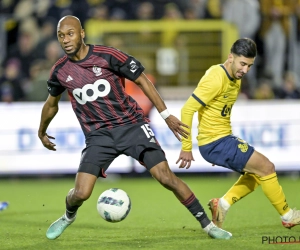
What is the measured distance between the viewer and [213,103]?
24.0ft

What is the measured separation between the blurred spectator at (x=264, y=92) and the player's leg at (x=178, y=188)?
859 cm

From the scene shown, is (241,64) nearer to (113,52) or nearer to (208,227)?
(113,52)

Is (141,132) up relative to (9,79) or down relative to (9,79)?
up

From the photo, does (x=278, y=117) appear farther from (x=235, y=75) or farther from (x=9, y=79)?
(x=235, y=75)

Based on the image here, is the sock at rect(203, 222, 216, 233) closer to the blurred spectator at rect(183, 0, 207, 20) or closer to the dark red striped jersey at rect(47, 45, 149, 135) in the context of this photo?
the dark red striped jersey at rect(47, 45, 149, 135)

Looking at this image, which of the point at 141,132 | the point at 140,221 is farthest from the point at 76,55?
the point at 140,221

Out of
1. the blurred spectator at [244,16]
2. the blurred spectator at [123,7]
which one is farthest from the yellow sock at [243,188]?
the blurred spectator at [123,7]

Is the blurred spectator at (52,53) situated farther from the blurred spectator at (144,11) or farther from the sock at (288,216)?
the sock at (288,216)

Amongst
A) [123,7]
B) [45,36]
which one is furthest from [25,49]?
[123,7]

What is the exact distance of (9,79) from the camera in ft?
50.1

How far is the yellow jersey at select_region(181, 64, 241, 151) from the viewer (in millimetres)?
7035

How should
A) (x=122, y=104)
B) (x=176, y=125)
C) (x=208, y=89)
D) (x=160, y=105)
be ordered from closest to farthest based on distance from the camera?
(x=176, y=125)
(x=160, y=105)
(x=122, y=104)
(x=208, y=89)

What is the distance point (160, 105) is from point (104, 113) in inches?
24.4

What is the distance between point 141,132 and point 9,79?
29.3 ft
